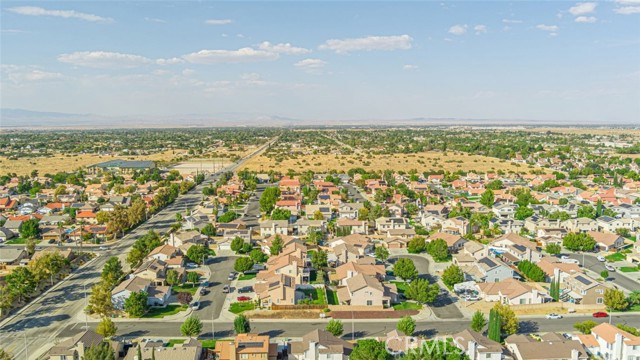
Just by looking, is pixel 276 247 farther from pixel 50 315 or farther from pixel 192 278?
pixel 50 315

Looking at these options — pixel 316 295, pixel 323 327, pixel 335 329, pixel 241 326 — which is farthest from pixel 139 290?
pixel 335 329

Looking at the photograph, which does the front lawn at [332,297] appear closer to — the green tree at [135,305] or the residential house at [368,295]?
the residential house at [368,295]

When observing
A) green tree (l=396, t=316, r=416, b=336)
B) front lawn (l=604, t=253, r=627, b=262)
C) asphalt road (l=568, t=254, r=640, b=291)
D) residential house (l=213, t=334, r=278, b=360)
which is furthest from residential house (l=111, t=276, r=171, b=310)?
front lawn (l=604, t=253, r=627, b=262)

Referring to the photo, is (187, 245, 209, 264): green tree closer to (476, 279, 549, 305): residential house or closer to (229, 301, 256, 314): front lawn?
(229, 301, 256, 314): front lawn

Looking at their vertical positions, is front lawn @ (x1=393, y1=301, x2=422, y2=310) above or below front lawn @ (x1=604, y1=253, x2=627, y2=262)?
below

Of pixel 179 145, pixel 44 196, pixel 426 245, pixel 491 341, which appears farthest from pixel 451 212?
pixel 179 145

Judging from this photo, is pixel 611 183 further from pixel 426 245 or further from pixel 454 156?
pixel 426 245
